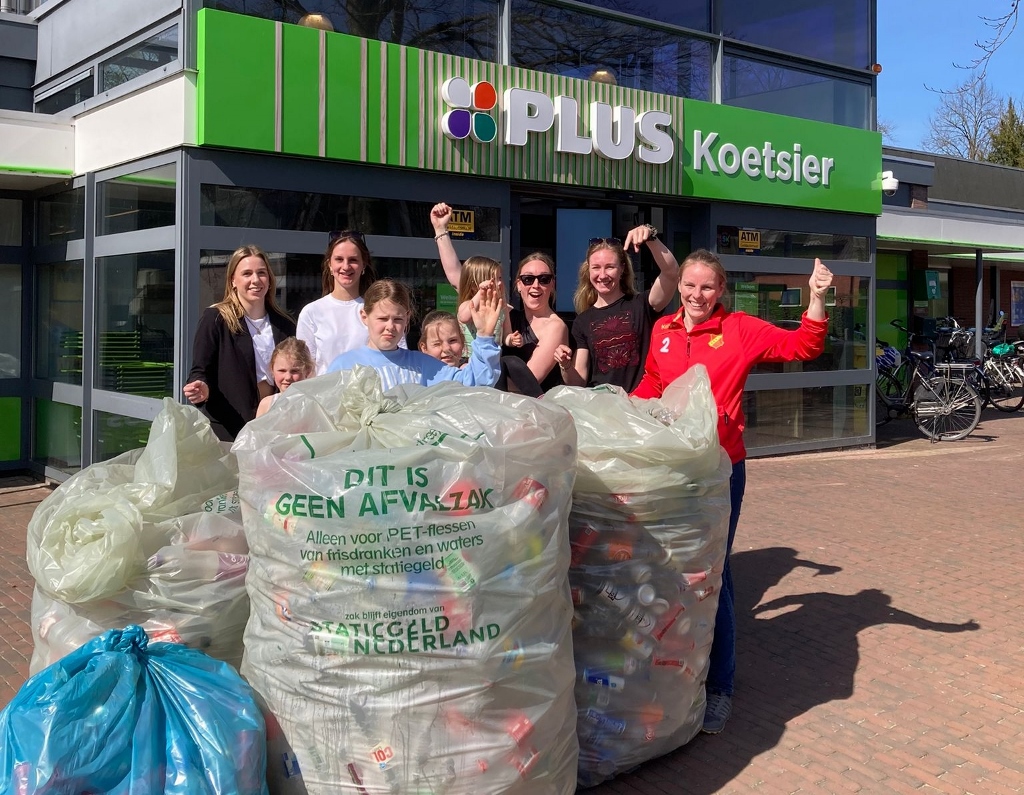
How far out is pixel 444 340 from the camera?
401cm

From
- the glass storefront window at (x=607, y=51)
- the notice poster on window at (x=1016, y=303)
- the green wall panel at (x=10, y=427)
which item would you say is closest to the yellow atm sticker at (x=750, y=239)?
the glass storefront window at (x=607, y=51)

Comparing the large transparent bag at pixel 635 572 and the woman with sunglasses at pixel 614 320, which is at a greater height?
the woman with sunglasses at pixel 614 320

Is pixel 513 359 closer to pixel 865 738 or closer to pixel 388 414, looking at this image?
pixel 388 414

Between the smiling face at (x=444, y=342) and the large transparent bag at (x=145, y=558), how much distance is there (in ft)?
3.40

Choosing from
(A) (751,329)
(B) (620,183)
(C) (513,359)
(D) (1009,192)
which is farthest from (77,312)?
(D) (1009,192)

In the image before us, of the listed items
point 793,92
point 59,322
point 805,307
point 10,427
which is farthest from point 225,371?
point 793,92

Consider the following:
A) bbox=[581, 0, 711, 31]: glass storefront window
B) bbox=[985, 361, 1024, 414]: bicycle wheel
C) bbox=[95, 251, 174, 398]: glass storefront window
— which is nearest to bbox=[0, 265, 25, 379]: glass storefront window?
bbox=[95, 251, 174, 398]: glass storefront window

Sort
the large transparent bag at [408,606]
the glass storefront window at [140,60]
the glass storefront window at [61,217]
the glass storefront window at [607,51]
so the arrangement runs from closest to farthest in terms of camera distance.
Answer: the large transparent bag at [408,606] → the glass storefront window at [140,60] → the glass storefront window at [61,217] → the glass storefront window at [607,51]

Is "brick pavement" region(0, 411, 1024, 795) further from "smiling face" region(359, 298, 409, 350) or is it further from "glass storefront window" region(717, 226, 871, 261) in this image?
"glass storefront window" region(717, 226, 871, 261)

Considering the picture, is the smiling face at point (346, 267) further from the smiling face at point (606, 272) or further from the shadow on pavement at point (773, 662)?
the shadow on pavement at point (773, 662)

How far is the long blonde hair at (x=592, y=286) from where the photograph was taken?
14.5 ft

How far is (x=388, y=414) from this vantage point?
3.05 metres

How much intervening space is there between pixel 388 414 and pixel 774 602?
3.28 metres

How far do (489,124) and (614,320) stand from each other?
3875 millimetres
